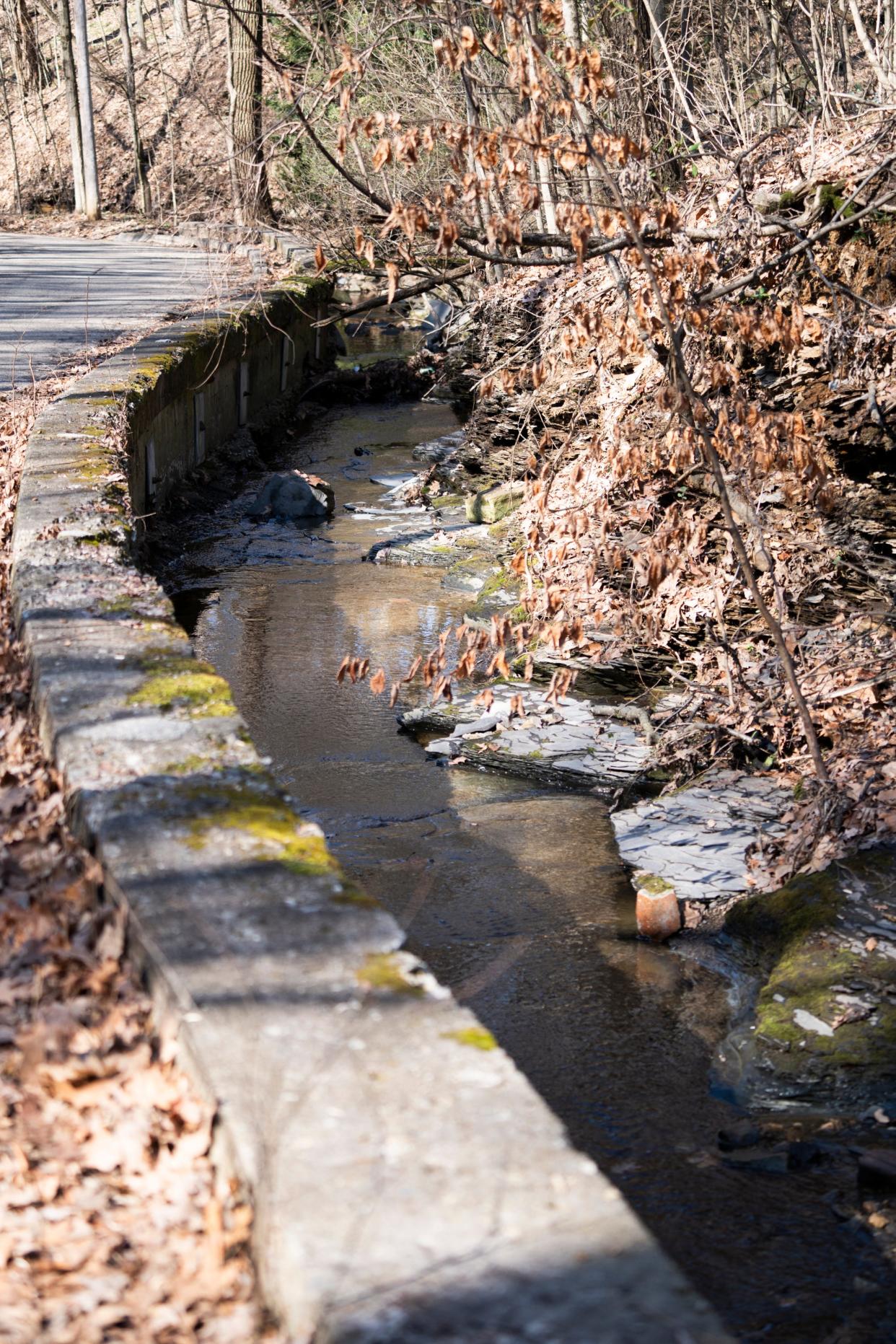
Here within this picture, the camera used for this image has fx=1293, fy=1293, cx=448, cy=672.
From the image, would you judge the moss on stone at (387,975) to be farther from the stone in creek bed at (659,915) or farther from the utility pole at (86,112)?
the utility pole at (86,112)

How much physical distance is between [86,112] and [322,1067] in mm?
27901

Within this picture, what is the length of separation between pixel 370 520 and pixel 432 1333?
1061 centimetres

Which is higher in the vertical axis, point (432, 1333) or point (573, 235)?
point (573, 235)

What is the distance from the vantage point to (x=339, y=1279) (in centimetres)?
200

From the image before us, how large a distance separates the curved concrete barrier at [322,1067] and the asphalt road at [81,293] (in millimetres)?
A: 5792

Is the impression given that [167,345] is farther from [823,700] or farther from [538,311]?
[823,700]

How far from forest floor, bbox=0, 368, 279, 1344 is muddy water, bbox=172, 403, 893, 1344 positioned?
66.1 inches

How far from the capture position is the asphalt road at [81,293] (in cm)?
1088

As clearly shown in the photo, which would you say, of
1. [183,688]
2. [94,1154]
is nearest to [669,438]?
[183,688]

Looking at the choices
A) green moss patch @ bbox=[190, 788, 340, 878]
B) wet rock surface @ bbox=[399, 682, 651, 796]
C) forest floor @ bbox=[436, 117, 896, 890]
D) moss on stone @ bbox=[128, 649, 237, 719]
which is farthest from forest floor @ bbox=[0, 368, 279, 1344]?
wet rock surface @ bbox=[399, 682, 651, 796]

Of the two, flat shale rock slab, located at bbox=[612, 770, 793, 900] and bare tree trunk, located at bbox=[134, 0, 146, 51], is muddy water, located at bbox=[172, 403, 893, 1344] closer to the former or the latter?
flat shale rock slab, located at bbox=[612, 770, 793, 900]

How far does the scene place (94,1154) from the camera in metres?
2.66

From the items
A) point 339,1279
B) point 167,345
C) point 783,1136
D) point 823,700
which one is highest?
point 167,345

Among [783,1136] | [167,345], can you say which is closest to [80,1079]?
[783,1136]
